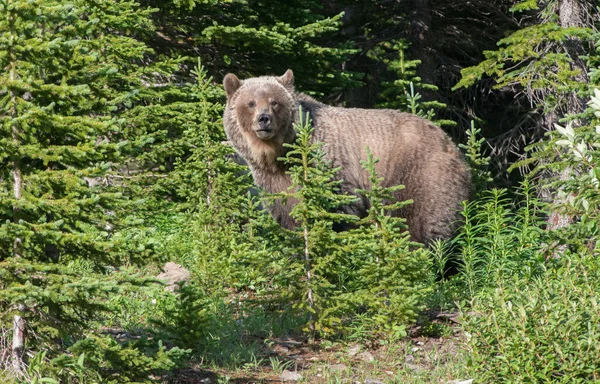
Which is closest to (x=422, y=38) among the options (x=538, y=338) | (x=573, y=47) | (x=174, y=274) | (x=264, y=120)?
(x=573, y=47)

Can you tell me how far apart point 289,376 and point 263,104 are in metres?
3.90

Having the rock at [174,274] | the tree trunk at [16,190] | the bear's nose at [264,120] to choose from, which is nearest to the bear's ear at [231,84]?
the bear's nose at [264,120]

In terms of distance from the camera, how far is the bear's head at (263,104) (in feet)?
28.7

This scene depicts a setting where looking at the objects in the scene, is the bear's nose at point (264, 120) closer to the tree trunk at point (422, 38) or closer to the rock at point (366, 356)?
the rock at point (366, 356)

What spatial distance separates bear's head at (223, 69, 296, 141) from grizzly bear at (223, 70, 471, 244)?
0.01 meters

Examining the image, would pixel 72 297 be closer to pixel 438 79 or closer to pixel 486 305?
pixel 486 305

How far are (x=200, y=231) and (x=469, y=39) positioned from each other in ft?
27.4

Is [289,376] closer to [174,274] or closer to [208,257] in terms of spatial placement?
[208,257]

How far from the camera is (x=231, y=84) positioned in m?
9.20

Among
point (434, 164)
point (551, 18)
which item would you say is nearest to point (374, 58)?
point (551, 18)

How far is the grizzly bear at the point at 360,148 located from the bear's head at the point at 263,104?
0.01 metres

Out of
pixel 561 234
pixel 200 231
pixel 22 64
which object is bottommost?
pixel 200 231

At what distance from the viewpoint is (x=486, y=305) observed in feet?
17.1

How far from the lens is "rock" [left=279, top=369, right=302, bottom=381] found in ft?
18.4
